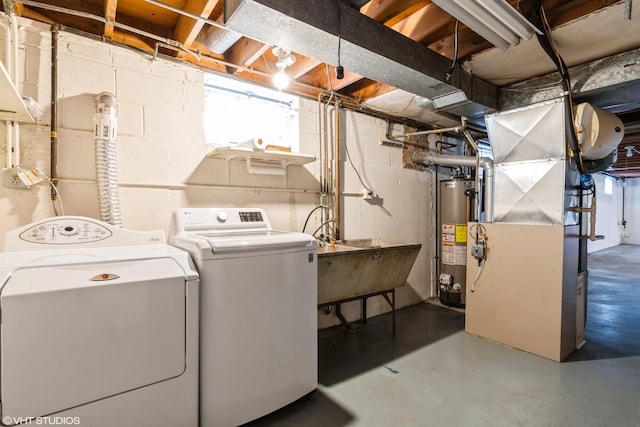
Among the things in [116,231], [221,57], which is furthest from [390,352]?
[221,57]

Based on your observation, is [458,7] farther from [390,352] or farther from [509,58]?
[390,352]

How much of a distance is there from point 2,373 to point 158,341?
21.1 inches

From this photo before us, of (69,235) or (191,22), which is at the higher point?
(191,22)

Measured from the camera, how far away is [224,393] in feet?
5.70

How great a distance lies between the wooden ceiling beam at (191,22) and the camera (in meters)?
2.03

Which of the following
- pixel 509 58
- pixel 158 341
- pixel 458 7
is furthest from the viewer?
pixel 509 58

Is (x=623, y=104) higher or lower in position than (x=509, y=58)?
lower

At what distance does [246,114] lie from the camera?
292 centimetres

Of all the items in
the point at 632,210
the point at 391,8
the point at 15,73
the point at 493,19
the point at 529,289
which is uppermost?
the point at 391,8

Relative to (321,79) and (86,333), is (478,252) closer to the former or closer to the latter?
(321,79)

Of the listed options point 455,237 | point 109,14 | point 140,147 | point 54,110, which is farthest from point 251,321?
point 455,237

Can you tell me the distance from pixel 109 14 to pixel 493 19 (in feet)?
7.71

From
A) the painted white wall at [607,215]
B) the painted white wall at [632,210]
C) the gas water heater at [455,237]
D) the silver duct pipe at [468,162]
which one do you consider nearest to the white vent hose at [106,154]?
Result: the silver duct pipe at [468,162]

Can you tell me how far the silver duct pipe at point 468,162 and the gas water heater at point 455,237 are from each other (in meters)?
0.31
